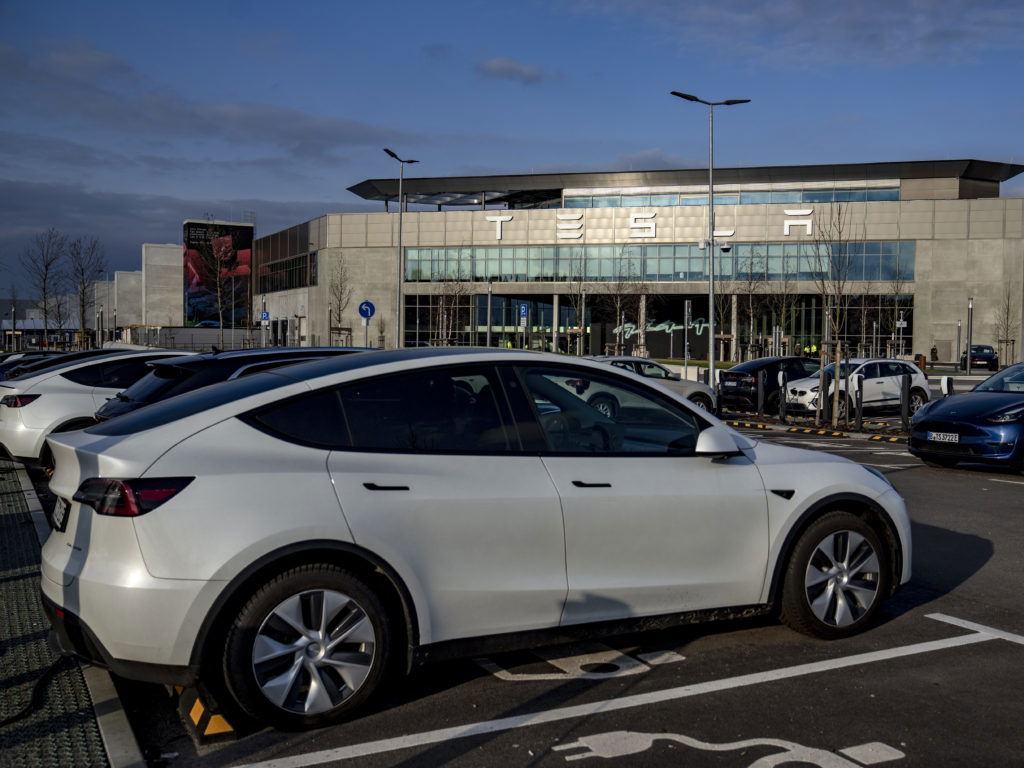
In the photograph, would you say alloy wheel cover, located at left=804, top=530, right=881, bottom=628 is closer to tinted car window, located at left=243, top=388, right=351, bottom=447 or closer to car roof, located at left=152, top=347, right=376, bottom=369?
tinted car window, located at left=243, top=388, right=351, bottom=447

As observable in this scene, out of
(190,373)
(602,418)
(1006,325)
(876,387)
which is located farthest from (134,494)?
(1006,325)

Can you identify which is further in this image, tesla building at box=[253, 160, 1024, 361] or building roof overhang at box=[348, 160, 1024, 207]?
building roof overhang at box=[348, 160, 1024, 207]

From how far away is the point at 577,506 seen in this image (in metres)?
4.73

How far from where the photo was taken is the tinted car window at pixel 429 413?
452 centimetres

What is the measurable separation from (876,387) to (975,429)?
1126 cm

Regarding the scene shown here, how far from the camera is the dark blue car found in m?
12.5

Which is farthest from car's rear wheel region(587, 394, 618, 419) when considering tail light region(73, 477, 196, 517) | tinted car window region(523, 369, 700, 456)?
tail light region(73, 477, 196, 517)

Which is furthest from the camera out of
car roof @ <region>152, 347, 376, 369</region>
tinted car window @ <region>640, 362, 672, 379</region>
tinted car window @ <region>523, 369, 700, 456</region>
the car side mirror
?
tinted car window @ <region>640, 362, 672, 379</region>

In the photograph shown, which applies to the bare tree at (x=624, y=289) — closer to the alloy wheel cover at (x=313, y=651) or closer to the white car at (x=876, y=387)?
the white car at (x=876, y=387)

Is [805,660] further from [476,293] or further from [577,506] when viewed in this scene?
[476,293]

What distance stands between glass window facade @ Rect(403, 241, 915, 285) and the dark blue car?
52.1 m

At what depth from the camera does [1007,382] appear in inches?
546

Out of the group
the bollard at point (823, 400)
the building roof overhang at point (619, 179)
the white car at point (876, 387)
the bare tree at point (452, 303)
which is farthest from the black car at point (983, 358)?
the bollard at point (823, 400)

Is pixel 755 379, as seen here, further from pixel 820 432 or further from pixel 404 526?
pixel 404 526
